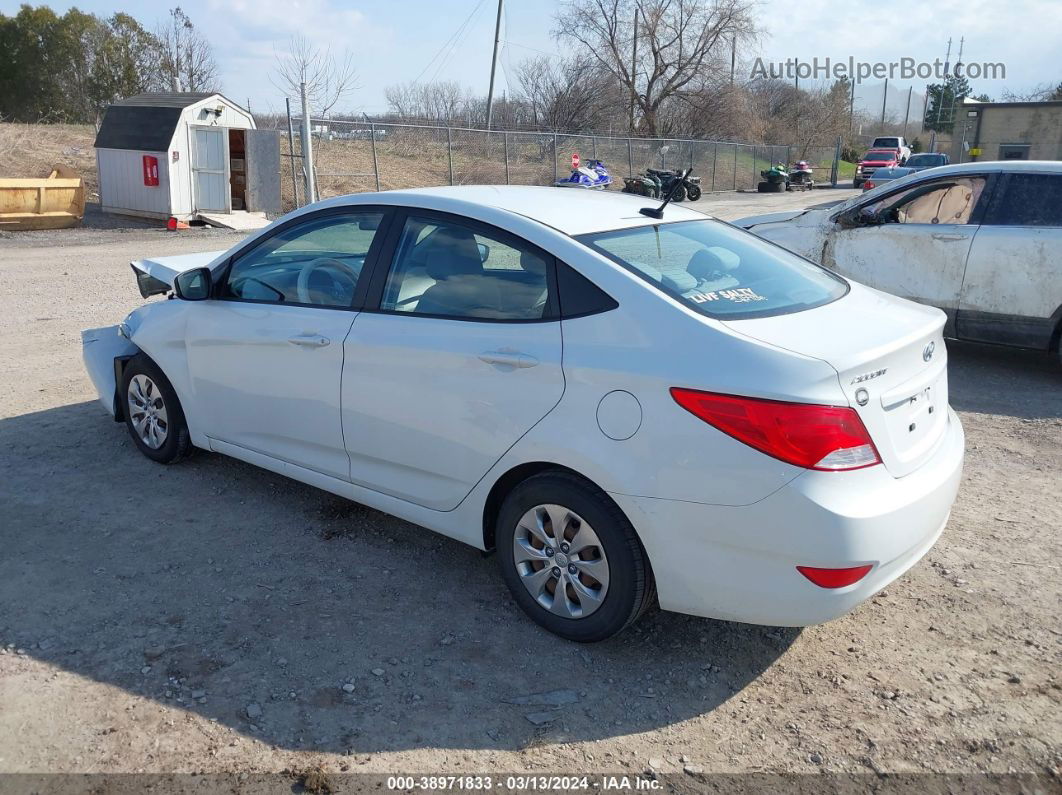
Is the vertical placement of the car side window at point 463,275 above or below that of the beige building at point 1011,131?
below

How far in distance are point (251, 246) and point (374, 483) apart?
57.3 inches

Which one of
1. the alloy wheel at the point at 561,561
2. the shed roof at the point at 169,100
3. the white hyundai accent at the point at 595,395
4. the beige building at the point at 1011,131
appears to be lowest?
the alloy wheel at the point at 561,561

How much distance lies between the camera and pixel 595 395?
3.18 metres

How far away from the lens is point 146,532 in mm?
4379

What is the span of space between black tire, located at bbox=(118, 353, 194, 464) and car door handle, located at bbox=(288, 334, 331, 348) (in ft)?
3.98

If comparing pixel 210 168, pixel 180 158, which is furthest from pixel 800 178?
pixel 180 158

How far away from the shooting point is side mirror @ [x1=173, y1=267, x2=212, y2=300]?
15.2 ft

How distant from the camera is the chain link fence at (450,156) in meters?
24.7

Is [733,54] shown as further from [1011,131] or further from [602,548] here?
[602,548]

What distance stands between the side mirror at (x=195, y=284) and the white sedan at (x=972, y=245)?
5.67 m

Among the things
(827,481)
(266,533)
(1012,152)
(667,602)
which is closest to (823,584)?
(827,481)

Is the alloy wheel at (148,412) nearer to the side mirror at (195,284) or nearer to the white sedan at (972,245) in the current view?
the side mirror at (195,284)

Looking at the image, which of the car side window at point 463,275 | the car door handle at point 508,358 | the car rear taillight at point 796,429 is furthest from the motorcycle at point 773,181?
the car rear taillight at point 796,429

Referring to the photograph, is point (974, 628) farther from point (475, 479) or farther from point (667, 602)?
point (475, 479)
